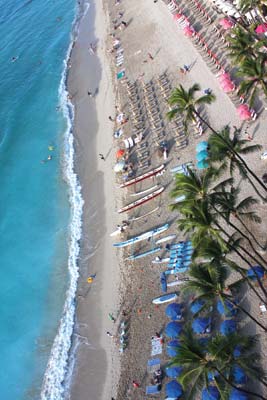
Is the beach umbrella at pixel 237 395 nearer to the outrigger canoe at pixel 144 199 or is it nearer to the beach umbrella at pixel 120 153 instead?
the outrigger canoe at pixel 144 199

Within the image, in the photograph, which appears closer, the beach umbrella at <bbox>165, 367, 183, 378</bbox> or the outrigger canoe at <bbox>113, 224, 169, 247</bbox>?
the beach umbrella at <bbox>165, 367, 183, 378</bbox>

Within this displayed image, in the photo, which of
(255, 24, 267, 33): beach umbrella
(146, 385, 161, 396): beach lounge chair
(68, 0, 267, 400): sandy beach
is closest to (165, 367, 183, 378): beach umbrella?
(146, 385, 161, 396): beach lounge chair

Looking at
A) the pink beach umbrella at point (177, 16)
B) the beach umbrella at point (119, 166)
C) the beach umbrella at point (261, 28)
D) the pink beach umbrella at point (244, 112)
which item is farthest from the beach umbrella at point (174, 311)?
the pink beach umbrella at point (177, 16)

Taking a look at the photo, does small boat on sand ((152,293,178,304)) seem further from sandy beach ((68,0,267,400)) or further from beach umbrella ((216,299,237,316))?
beach umbrella ((216,299,237,316))

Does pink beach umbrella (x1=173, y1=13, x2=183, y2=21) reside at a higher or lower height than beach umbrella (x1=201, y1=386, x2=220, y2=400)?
higher

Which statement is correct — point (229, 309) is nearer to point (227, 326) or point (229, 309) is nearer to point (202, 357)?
point (227, 326)

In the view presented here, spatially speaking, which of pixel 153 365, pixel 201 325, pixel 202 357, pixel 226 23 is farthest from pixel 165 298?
pixel 226 23

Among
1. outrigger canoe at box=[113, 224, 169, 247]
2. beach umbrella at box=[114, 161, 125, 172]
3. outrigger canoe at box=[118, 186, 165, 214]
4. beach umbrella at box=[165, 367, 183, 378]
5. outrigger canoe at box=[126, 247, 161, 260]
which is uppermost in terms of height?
beach umbrella at box=[114, 161, 125, 172]
